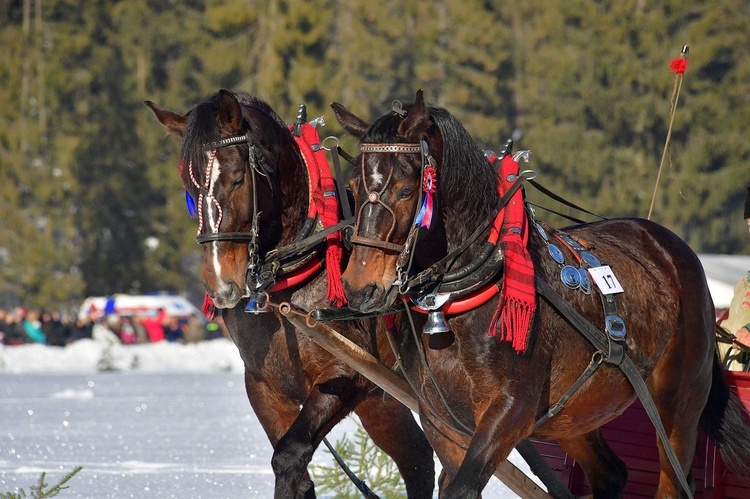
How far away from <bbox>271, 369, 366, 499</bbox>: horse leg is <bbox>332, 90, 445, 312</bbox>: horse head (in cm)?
95

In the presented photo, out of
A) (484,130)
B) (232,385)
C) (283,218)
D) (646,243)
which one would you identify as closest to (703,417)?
(646,243)

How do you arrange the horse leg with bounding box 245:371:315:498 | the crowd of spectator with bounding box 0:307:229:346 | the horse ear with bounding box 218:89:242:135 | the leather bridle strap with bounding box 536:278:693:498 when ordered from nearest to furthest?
1. the leather bridle strap with bounding box 536:278:693:498
2. the horse ear with bounding box 218:89:242:135
3. the horse leg with bounding box 245:371:315:498
4. the crowd of spectator with bounding box 0:307:229:346

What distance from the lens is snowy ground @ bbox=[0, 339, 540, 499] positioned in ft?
27.1

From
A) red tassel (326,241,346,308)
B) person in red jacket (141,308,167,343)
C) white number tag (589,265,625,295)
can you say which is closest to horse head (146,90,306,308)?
red tassel (326,241,346,308)

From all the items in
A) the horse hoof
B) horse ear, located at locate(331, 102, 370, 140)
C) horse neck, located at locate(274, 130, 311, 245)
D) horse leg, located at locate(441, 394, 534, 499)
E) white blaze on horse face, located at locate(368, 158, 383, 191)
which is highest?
horse ear, located at locate(331, 102, 370, 140)

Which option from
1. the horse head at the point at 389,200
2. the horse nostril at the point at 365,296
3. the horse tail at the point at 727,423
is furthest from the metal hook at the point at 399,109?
the horse tail at the point at 727,423

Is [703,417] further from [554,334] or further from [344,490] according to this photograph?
[344,490]

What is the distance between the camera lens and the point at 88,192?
38.0 metres

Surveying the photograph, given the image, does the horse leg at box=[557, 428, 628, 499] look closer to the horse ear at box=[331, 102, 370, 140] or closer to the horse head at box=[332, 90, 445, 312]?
the horse head at box=[332, 90, 445, 312]

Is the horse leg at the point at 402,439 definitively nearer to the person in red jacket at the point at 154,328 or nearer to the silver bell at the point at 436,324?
the silver bell at the point at 436,324

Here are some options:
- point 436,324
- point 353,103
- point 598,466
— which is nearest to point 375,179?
point 436,324

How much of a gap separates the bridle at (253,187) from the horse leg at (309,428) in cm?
66

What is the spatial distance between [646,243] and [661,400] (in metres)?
0.79

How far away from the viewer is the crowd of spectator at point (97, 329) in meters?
24.2
